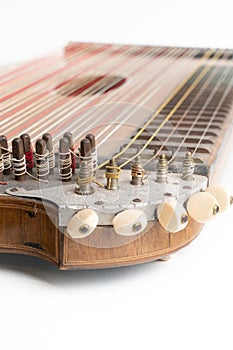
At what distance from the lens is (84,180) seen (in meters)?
1.73

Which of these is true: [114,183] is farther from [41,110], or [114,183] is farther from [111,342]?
[41,110]

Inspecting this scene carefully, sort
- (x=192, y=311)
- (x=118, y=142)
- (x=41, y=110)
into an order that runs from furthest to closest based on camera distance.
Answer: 1. (x=41, y=110)
2. (x=118, y=142)
3. (x=192, y=311)

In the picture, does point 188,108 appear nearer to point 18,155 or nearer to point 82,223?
point 18,155

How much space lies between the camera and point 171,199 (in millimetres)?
1719

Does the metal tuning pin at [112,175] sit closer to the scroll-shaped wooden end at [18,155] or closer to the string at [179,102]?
the string at [179,102]

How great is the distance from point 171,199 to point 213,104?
Answer: 88 centimetres

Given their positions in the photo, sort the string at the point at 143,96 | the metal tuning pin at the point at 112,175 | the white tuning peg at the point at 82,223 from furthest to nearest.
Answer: the string at the point at 143,96 < the metal tuning pin at the point at 112,175 < the white tuning peg at the point at 82,223

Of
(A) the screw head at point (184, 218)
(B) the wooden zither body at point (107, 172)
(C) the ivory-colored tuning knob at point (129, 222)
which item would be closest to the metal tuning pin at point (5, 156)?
(B) the wooden zither body at point (107, 172)

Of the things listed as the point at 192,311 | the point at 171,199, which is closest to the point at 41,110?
the point at 171,199

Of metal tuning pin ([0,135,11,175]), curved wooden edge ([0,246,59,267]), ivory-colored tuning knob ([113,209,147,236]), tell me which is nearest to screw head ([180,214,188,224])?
ivory-colored tuning knob ([113,209,147,236])

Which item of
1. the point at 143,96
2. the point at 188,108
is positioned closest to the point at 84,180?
the point at 188,108

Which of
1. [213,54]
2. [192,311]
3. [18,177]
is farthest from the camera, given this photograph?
[213,54]

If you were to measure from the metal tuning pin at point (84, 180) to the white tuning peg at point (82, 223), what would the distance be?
0.09 meters

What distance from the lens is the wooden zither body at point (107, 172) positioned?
5.58ft
